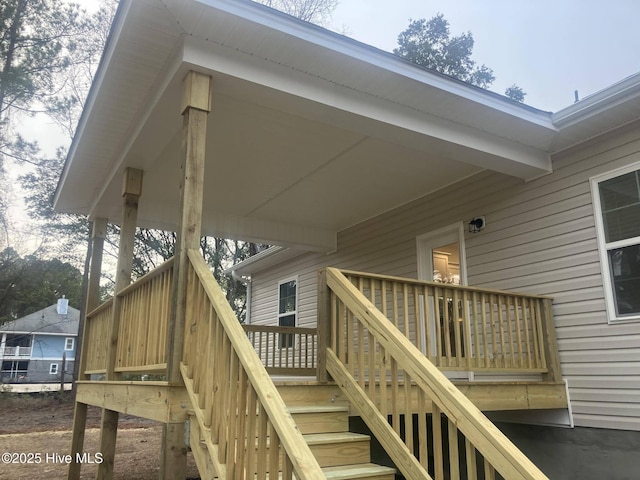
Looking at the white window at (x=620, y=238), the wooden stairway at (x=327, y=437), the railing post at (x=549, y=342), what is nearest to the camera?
the wooden stairway at (x=327, y=437)

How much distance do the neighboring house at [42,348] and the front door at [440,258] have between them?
22947 mm

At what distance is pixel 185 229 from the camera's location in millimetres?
3596

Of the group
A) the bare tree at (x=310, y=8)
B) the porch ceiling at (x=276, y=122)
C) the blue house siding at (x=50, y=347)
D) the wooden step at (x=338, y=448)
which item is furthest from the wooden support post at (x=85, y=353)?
the blue house siding at (x=50, y=347)

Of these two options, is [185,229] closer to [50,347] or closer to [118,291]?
[118,291]

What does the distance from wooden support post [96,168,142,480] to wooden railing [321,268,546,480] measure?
2.52 metres

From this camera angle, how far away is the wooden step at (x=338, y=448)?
3428 millimetres

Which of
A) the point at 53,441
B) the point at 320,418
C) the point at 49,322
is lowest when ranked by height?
the point at 53,441

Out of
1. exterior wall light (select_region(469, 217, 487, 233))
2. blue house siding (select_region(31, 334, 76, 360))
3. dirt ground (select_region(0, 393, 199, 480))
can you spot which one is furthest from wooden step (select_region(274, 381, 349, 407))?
blue house siding (select_region(31, 334, 76, 360))

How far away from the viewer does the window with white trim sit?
10.7m

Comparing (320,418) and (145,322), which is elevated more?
(145,322)

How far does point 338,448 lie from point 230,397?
4.00ft

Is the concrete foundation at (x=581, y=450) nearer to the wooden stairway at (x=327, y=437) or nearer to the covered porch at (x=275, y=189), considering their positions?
the covered porch at (x=275, y=189)

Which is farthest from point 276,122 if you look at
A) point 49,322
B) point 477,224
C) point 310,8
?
point 49,322

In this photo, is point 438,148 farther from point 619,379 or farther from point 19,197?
point 19,197
